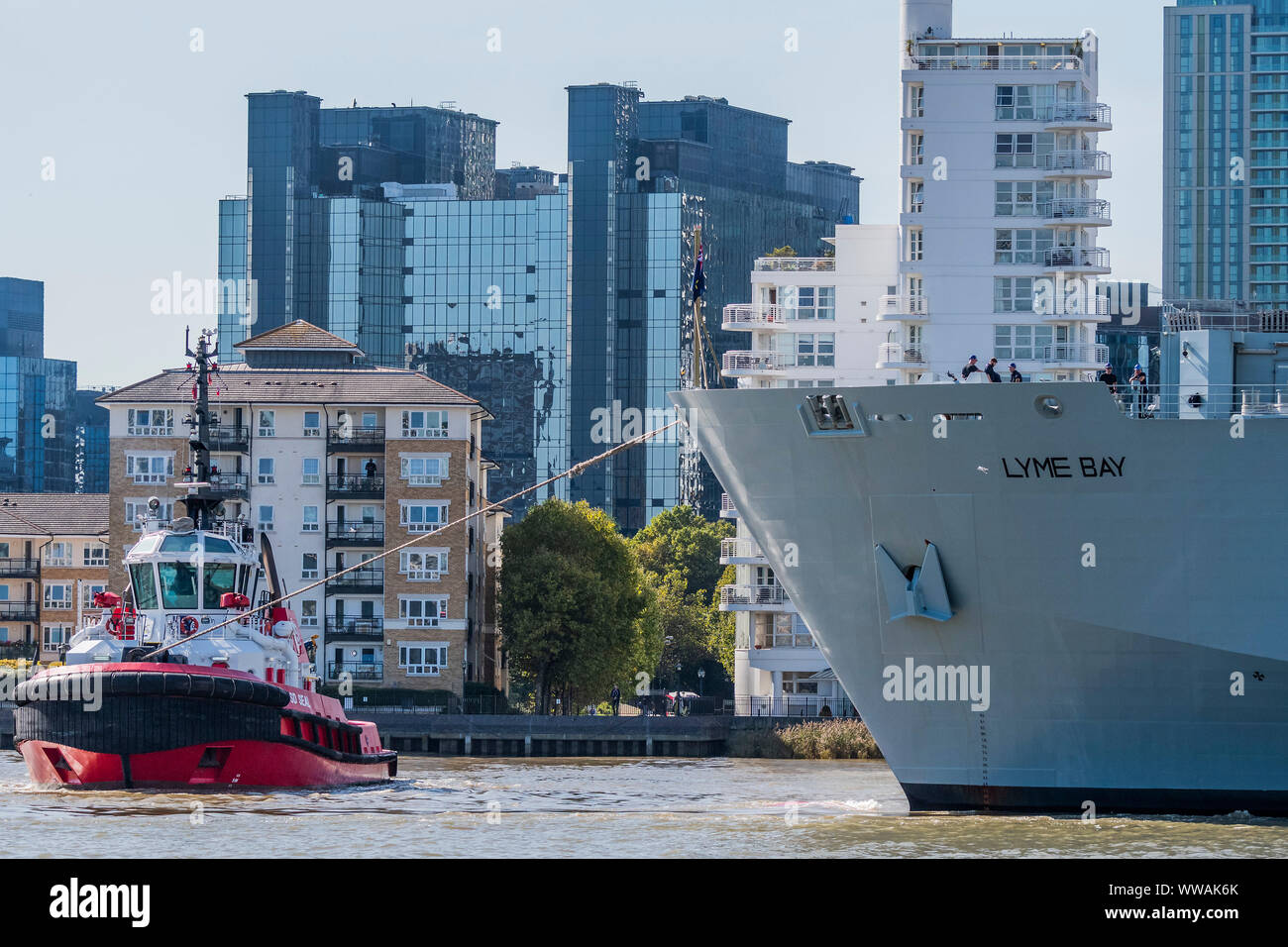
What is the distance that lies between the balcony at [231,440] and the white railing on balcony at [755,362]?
20396 millimetres

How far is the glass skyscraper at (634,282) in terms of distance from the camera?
156875 mm

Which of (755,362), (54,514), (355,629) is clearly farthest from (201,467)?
(54,514)

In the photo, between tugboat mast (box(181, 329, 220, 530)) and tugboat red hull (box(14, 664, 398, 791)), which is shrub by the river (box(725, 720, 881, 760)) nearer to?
tugboat mast (box(181, 329, 220, 530))

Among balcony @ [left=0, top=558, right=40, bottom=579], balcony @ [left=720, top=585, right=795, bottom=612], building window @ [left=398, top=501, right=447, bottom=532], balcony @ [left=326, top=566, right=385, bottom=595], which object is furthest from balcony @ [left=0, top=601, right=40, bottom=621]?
balcony @ [left=720, top=585, right=795, bottom=612]

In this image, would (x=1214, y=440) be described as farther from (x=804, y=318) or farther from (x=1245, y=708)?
(x=804, y=318)

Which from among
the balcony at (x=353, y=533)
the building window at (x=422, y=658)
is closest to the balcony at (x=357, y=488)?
the balcony at (x=353, y=533)

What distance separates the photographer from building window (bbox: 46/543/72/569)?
9625 cm

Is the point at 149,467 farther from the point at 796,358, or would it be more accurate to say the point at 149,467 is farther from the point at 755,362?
the point at 796,358

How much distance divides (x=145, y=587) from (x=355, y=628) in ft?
120

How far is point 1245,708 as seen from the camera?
34531mm

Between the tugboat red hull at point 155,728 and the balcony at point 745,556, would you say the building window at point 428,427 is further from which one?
the tugboat red hull at point 155,728

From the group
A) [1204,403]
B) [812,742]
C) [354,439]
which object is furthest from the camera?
[354,439]

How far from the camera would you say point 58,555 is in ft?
316
